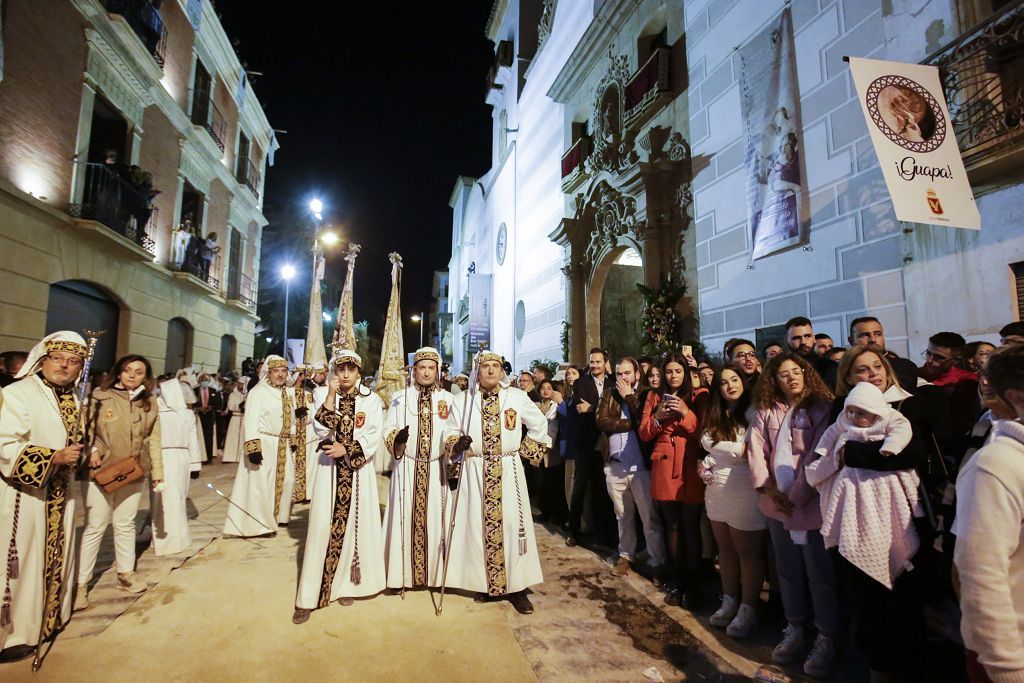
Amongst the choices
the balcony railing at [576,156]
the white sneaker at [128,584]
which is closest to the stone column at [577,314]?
the balcony railing at [576,156]

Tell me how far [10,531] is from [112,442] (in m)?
0.95

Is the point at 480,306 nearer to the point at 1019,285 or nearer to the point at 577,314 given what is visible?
the point at 577,314

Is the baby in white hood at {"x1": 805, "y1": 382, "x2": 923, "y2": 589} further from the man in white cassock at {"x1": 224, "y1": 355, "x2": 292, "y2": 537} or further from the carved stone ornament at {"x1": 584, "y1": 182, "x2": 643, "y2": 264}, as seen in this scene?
the carved stone ornament at {"x1": 584, "y1": 182, "x2": 643, "y2": 264}

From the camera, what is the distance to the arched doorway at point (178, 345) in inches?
584

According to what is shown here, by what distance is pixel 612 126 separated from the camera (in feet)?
34.1

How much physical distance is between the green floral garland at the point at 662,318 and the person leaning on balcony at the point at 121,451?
21.6 feet

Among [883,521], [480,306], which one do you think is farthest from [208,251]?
[883,521]

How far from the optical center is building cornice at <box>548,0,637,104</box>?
10.2 metres

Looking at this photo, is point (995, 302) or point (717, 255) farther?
point (717, 255)

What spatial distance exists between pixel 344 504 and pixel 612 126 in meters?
9.27

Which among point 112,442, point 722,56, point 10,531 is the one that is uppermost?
point 722,56

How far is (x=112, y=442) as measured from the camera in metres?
3.92

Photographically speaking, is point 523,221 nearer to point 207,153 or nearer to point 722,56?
point 722,56

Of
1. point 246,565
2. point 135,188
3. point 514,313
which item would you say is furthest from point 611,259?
point 135,188
